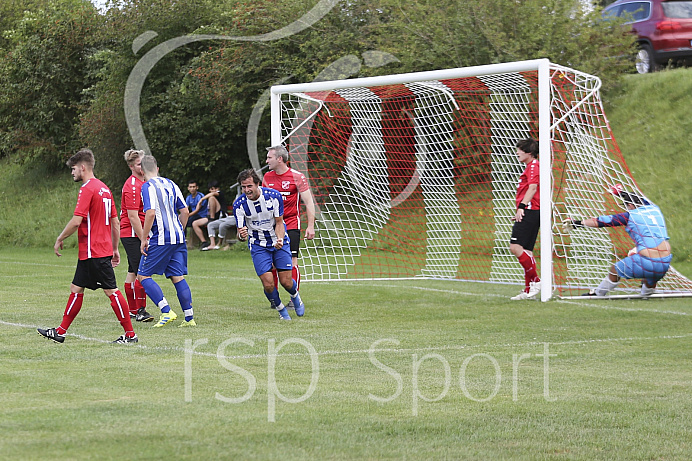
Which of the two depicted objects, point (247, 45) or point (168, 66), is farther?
point (168, 66)

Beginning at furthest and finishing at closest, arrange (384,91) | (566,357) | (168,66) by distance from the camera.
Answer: (168,66)
(384,91)
(566,357)

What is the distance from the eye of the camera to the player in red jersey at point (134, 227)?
1025 cm

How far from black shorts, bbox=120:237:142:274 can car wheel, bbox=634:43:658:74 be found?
16338mm

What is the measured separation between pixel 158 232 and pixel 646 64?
17.4m

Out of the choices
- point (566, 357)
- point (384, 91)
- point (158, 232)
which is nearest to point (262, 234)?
point (158, 232)

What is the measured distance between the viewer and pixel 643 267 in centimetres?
1224

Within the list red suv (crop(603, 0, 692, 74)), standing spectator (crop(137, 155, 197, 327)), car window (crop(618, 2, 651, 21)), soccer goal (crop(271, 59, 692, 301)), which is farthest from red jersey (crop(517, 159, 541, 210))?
car window (crop(618, 2, 651, 21))

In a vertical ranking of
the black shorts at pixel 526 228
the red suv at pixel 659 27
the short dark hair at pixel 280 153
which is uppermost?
the red suv at pixel 659 27

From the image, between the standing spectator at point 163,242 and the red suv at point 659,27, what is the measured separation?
15640mm

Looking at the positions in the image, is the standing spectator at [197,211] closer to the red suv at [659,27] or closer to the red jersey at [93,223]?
the red suv at [659,27]

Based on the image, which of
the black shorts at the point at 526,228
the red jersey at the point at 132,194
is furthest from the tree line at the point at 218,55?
the red jersey at the point at 132,194

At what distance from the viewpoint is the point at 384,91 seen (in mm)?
14586

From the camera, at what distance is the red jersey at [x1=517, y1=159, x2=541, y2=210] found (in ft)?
40.0

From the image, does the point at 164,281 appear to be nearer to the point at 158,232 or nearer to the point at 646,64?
the point at 158,232
